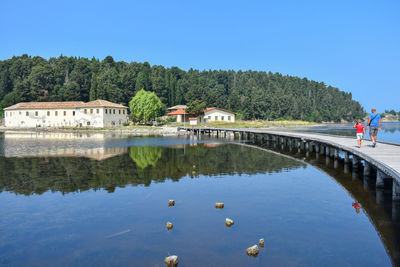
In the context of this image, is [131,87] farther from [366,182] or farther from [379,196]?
[379,196]

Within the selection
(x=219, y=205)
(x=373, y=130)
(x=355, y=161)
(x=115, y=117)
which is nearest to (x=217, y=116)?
(x=115, y=117)

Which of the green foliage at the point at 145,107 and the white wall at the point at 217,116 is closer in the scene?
the green foliage at the point at 145,107

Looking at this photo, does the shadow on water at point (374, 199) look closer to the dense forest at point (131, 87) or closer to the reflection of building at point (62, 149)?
the reflection of building at point (62, 149)

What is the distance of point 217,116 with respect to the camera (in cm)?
9269

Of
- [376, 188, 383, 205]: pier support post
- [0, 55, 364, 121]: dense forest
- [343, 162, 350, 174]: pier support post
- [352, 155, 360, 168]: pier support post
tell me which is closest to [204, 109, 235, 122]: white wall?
[0, 55, 364, 121]: dense forest

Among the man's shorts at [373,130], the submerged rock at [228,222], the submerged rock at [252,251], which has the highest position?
the man's shorts at [373,130]

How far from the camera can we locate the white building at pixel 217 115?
9188cm

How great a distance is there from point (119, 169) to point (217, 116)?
6945cm

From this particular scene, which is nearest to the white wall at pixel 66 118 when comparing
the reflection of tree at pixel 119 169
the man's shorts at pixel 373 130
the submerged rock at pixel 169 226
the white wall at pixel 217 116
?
the white wall at pixel 217 116

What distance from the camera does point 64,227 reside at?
1239 cm

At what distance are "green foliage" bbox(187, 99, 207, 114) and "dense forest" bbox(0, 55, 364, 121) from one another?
8.72 ft

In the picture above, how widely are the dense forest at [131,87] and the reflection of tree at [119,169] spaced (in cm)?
6171

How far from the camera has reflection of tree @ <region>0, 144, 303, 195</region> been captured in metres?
19.4

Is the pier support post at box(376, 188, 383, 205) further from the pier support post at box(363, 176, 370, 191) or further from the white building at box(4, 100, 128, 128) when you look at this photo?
the white building at box(4, 100, 128, 128)
